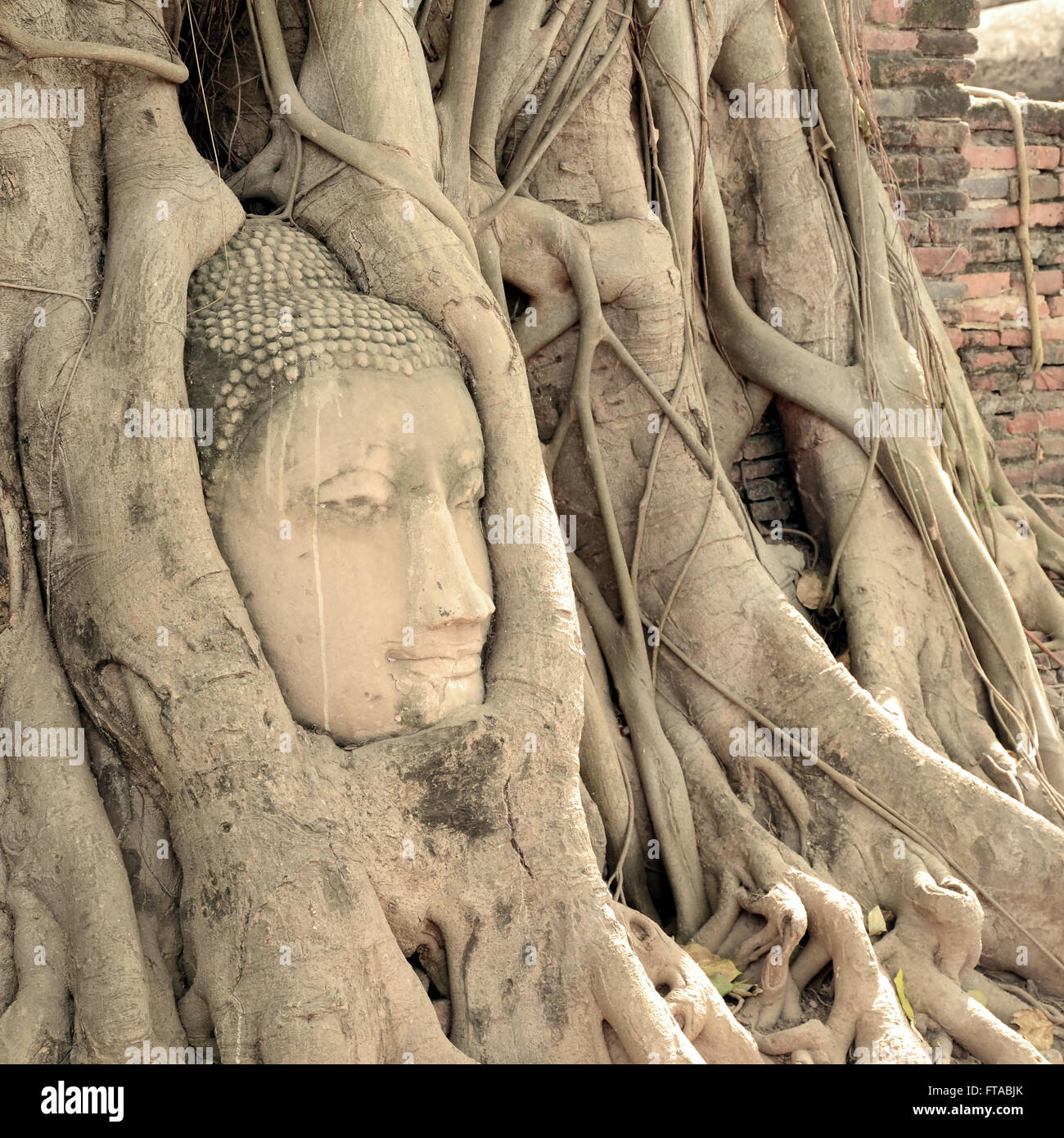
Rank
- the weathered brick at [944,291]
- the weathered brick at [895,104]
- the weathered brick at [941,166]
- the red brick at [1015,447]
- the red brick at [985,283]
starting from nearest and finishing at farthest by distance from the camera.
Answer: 1. the weathered brick at [895,104]
2. the weathered brick at [941,166]
3. the weathered brick at [944,291]
4. the red brick at [985,283]
5. the red brick at [1015,447]

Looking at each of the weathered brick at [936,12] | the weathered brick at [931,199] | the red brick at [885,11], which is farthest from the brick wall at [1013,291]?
the red brick at [885,11]

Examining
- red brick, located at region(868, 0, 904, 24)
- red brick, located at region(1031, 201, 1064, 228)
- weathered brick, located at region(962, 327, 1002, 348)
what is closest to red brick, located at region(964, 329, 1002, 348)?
weathered brick, located at region(962, 327, 1002, 348)

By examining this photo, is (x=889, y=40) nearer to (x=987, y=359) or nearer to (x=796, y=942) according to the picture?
(x=987, y=359)

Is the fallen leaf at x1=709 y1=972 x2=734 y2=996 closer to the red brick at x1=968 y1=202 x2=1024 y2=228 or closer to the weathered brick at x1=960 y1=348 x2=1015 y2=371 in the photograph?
the weathered brick at x1=960 y1=348 x2=1015 y2=371

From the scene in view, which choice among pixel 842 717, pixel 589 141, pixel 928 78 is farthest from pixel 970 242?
pixel 842 717

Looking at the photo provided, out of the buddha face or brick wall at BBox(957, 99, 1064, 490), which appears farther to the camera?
brick wall at BBox(957, 99, 1064, 490)

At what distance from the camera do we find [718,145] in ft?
13.1

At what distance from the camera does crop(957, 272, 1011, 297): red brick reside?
536 cm

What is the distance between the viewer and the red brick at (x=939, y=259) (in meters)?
5.06

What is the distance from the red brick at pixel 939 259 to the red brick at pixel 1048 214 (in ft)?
1.81

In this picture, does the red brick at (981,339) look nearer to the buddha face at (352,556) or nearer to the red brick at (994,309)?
the red brick at (994,309)

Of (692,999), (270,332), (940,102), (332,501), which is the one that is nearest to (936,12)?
(940,102)

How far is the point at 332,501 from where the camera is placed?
2.35 metres

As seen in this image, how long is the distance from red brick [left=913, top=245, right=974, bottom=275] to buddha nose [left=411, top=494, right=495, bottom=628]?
327 cm
